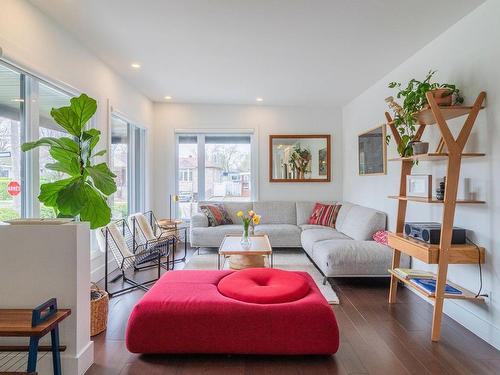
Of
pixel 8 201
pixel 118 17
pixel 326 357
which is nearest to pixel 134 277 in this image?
pixel 8 201

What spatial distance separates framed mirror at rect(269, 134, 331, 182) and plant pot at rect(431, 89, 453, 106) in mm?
3237

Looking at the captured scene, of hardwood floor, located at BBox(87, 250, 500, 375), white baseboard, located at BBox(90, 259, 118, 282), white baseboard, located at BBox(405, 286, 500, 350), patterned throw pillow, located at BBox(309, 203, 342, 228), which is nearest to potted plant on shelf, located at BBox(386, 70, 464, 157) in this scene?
white baseboard, located at BBox(405, 286, 500, 350)

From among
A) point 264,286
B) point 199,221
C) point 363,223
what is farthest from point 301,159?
point 264,286

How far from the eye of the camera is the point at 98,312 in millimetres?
2355

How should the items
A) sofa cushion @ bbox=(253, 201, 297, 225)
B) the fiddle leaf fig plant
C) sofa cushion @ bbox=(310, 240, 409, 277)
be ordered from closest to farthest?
the fiddle leaf fig plant < sofa cushion @ bbox=(310, 240, 409, 277) < sofa cushion @ bbox=(253, 201, 297, 225)

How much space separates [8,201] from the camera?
241 centimetres

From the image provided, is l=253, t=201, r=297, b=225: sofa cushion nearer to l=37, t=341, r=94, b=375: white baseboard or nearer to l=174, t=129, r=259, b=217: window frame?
l=174, t=129, r=259, b=217: window frame

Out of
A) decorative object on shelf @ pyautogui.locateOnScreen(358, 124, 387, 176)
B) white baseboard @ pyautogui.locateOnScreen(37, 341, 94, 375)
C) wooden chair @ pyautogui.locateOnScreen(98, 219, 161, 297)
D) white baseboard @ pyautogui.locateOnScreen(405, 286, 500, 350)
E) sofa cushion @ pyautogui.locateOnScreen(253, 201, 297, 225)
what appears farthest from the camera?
sofa cushion @ pyautogui.locateOnScreen(253, 201, 297, 225)

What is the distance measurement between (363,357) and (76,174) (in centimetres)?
244

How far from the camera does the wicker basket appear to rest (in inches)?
91.3

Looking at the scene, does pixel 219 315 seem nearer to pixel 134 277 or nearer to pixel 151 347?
pixel 151 347

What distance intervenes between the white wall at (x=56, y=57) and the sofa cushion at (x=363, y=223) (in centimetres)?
329

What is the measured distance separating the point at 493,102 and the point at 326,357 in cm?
228

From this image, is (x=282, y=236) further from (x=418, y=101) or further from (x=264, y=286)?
(x=418, y=101)
